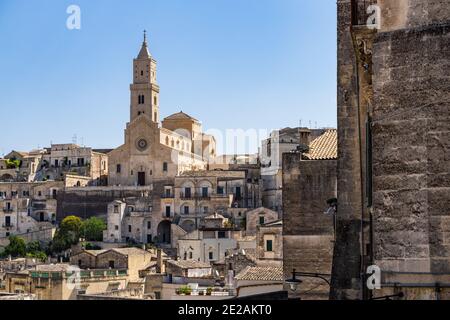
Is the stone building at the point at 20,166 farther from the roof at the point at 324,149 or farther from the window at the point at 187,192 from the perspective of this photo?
the roof at the point at 324,149

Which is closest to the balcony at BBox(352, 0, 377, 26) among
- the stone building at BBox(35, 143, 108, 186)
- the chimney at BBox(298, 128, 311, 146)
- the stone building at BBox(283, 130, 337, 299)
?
the stone building at BBox(283, 130, 337, 299)

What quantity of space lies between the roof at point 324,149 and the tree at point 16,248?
54810 millimetres

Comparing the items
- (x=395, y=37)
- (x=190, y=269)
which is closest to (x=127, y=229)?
(x=190, y=269)

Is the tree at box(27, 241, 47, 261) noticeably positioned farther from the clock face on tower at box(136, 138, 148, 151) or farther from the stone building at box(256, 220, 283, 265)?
the stone building at box(256, 220, 283, 265)

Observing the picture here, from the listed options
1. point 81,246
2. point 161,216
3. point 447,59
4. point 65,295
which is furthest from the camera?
point 161,216

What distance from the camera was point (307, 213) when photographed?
15.4 metres

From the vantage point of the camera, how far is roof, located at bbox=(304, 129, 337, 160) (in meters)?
16.2

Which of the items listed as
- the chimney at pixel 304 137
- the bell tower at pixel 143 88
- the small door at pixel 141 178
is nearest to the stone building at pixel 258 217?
the small door at pixel 141 178

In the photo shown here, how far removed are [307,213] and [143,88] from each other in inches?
3059

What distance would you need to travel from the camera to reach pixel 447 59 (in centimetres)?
523

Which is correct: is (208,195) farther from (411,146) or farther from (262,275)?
(411,146)

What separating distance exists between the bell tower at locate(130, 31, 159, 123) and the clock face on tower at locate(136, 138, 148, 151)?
1055 centimetres
